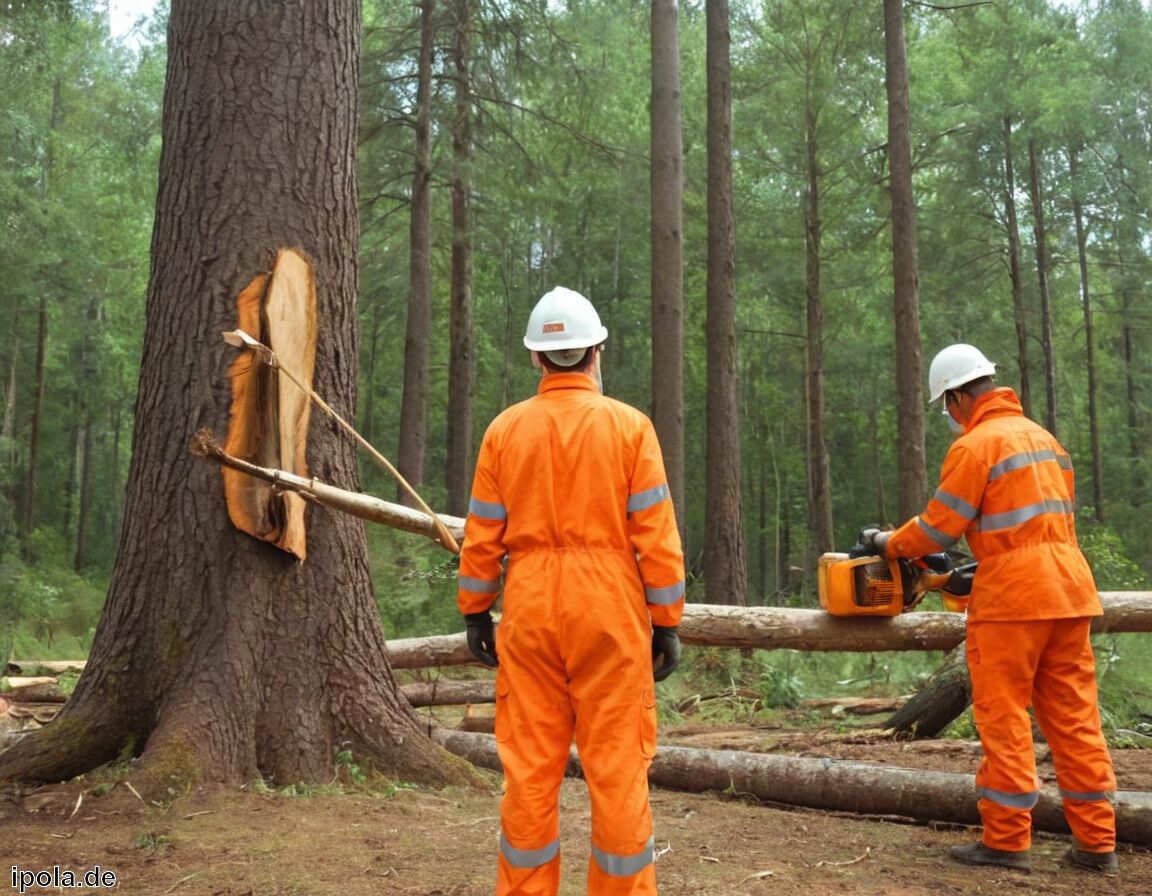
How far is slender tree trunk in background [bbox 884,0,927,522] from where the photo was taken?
14.3 m

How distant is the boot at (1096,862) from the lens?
4547 mm

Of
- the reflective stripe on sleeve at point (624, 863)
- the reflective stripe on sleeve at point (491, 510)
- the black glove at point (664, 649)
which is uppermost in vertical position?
the reflective stripe on sleeve at point (491, 510)

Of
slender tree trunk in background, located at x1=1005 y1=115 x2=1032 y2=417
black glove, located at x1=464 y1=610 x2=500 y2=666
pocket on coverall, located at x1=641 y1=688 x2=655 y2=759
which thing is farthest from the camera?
slender tree trunk in background, located at x1=1005 y1=115 x2=1032 y2=417

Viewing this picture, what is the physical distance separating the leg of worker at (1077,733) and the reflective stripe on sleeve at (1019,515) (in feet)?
1.61

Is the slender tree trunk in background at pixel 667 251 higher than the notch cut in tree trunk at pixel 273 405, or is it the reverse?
the slender tree trunk in background at pixel 667 251

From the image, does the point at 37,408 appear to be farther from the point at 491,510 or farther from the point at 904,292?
the point at 491,510

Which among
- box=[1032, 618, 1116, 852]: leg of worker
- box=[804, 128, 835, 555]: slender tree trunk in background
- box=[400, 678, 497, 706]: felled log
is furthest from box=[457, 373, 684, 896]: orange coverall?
box=[804, 128, 835, 555]: slender tree trunk in background

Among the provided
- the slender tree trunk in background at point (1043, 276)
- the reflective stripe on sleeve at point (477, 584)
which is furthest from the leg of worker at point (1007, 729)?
the slender tree trunk in background at point (1043, 276)

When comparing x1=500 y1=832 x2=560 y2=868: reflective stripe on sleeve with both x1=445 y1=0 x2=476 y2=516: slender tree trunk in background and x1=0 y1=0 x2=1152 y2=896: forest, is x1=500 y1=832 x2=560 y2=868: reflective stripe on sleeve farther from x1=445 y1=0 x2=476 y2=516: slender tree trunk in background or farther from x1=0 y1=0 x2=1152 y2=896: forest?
x1=445 y1=0 x2=476 y2=516: slender tree trunk in background

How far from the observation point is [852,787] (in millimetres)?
5477

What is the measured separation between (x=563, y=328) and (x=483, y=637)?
46.4 inches

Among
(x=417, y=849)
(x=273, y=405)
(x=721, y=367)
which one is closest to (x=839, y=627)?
(x=417, y=849)

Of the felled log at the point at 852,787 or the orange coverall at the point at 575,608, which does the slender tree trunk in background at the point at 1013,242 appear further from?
the orange coverall at the point at 575,608

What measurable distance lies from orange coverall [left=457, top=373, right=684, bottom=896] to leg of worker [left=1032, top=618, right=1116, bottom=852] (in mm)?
2211
